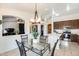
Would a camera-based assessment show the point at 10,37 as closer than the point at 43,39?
Yes

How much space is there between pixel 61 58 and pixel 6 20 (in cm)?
160

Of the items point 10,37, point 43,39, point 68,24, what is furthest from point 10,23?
point 68,24

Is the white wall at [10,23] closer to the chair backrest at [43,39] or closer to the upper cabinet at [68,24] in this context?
the chair backrest at [43,39]

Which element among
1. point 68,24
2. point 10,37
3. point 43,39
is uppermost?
point 68,24

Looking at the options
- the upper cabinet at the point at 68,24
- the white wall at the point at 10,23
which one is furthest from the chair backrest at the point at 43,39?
the white wall at the point at 10,23

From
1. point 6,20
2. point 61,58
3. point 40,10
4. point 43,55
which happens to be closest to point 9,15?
point 6,20

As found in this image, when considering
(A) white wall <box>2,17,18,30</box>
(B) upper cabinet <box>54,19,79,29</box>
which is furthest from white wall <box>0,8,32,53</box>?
(B) upper cabinet <box>54,19,79,29</box>

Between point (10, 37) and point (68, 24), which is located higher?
point (68, 24)

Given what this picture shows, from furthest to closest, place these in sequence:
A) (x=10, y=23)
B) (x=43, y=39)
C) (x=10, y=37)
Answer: (x=43, y=39)
(x=10, y=37)
(x=10, y=23)

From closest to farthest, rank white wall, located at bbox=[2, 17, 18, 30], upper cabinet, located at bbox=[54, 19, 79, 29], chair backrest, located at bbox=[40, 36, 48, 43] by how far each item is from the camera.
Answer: white wall, located at bbox=[2, 17, 18, 30] → upper cabinet, located at bbox=[54, 19, 79, 29] → chair backrest, located at bbox=[40, 36, 48, 43]

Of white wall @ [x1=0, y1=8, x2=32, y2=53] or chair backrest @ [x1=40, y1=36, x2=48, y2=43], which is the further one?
chair backrest @ [x1=40, y1=36, x2=48, y2=43]

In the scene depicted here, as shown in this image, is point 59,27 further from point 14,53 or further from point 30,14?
point 14,53

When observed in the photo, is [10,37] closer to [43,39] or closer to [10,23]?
[10,23]

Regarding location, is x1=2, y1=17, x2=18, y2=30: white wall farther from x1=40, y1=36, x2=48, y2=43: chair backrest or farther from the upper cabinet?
the upper cabinet
